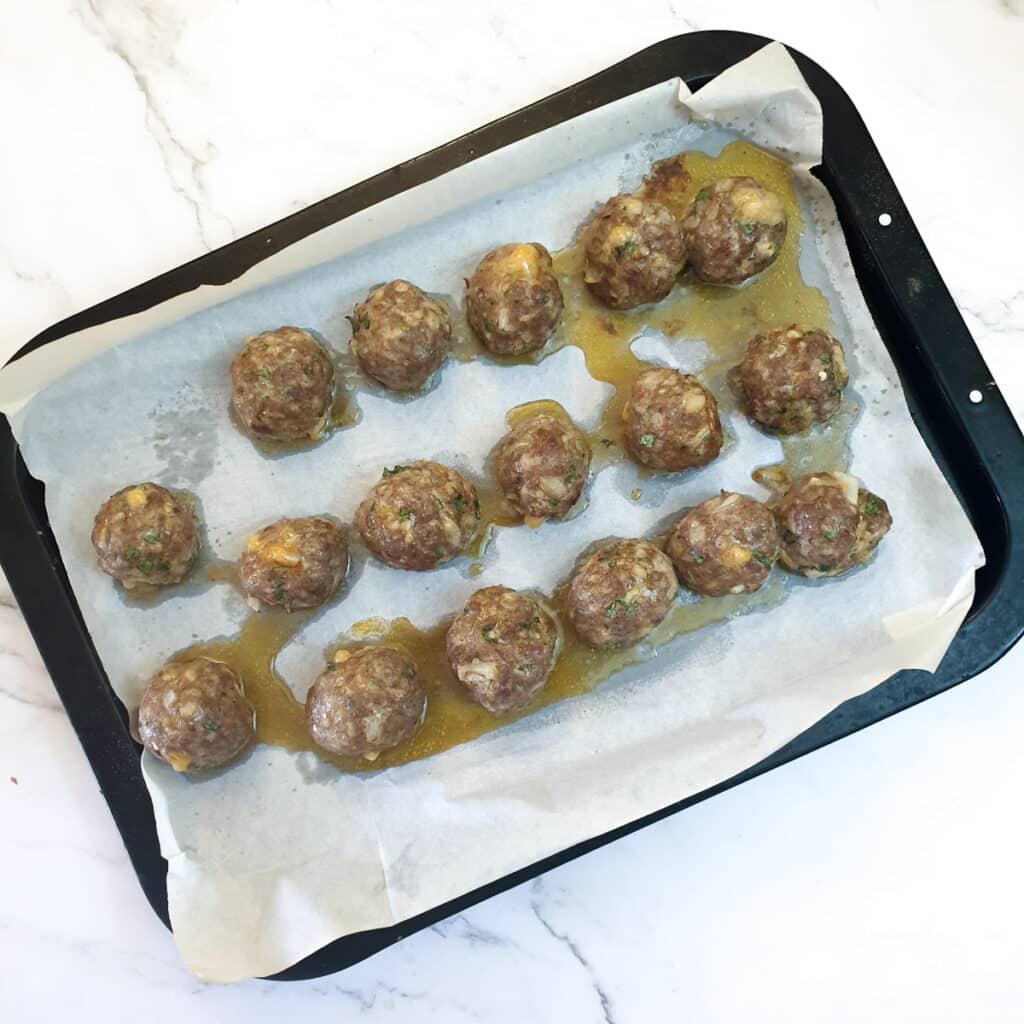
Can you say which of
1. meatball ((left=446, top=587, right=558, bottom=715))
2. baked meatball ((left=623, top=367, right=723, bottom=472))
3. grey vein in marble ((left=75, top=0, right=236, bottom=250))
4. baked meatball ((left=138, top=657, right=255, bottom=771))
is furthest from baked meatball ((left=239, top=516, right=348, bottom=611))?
grey vein in marble ((left=75, top=0, right=236, bottom=250))

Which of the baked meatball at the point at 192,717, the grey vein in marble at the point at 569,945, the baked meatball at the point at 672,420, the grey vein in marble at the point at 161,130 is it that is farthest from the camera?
the grey vein in marble at the point at 161,130

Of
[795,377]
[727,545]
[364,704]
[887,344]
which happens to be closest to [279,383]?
[364,704]

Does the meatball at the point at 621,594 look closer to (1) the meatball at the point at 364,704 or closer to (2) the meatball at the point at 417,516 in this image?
(2) the meatball at the point at 417,516

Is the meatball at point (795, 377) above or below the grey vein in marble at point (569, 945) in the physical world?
above

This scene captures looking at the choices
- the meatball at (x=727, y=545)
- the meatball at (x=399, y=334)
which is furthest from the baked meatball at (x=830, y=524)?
the meatball at (x=399, y=334)

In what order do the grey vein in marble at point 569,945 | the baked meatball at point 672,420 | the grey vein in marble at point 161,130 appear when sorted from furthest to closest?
the grey vein in marble at point 161,130, the grey vein in marble at point 569,945, the baked meatball at point 672,420

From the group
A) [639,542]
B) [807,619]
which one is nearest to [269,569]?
[639,542]

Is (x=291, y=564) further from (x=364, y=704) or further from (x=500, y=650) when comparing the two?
(x=500, y=650)
